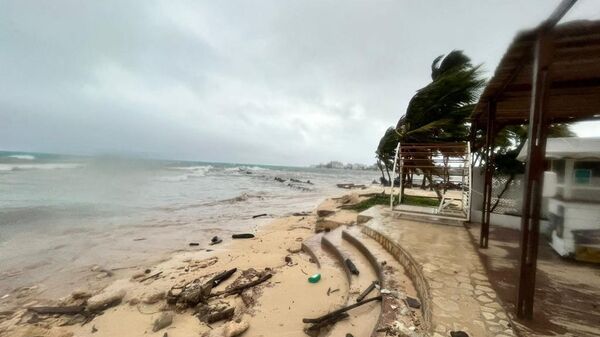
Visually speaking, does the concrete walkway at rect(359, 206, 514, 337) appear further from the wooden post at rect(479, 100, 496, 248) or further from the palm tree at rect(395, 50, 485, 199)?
the palm tree at rect(395, 50, 485, 199)

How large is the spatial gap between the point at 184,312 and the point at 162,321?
1.26 ft

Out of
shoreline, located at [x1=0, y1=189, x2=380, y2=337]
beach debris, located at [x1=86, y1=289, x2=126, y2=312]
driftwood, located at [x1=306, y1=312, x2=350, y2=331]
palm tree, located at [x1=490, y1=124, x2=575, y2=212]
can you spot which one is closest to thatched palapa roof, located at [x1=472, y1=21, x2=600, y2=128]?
palm tree, located at [x1=490, y1=124, x2=575, y2=212]

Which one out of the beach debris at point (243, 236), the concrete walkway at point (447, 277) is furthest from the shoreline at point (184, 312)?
the beach debris at point (243, 236)

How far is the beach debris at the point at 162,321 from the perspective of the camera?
3828 millimetres

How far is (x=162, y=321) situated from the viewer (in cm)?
387

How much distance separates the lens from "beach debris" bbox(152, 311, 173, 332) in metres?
3.83

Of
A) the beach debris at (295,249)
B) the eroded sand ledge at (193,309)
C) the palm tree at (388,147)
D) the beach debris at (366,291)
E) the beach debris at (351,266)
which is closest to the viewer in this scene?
the beach debris at (366,291)

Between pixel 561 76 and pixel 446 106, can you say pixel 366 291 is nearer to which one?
pixel 561 76

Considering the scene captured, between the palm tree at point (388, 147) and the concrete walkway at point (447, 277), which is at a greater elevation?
the palm tree at point (388, 147)

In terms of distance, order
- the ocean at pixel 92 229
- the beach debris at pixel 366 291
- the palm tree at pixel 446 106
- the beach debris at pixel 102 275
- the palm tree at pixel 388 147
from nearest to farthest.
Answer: the beach debris at pixel 366 291, the beach debris at pixel 102 275, the ocean at pixel 92 229, the palm tree at pixel 446 106, the palm tree at pixel 388 147

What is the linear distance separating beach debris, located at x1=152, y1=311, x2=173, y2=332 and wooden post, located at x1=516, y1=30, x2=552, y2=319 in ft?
14.7

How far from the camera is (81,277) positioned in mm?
5828

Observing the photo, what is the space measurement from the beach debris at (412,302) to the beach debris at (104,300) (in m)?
4.90

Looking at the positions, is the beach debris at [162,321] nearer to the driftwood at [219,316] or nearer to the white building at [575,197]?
the driftwood at [219,316]
